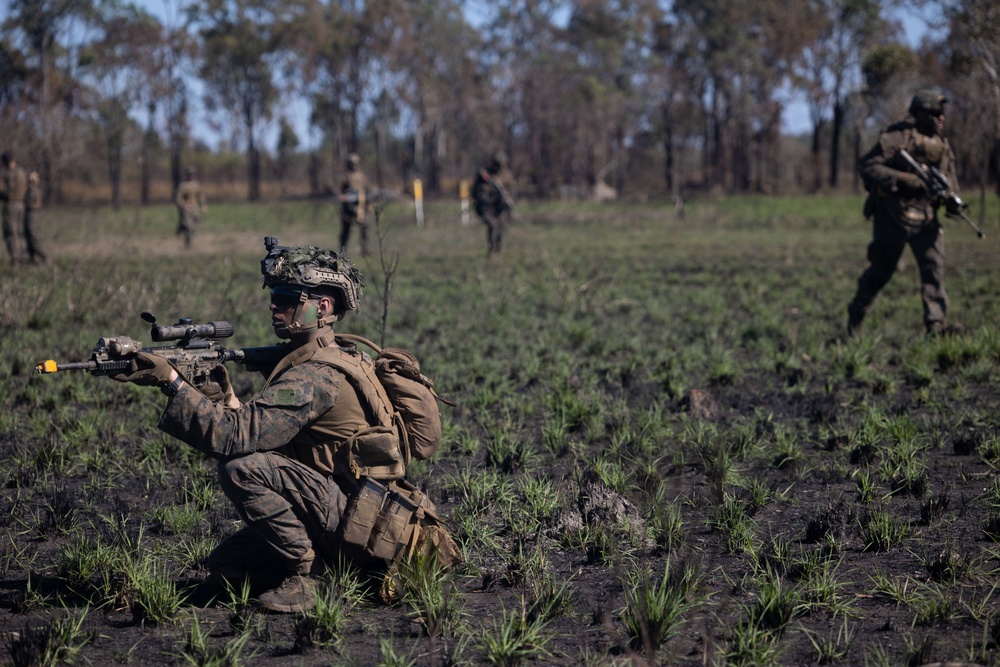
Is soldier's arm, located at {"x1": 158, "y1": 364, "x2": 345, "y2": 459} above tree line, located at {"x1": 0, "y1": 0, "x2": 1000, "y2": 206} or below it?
below

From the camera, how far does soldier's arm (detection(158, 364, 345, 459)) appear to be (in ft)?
12.3

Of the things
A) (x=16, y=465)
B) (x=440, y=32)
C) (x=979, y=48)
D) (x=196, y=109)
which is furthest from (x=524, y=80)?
(x=16, y=465)

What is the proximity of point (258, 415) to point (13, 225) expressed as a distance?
1472 centimetres

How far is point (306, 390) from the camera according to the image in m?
3.88

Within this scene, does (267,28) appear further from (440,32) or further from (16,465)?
(16,465)

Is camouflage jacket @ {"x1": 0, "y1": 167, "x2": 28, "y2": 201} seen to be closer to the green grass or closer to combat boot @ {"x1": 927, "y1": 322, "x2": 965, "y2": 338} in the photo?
the green grass

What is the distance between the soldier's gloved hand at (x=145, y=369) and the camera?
3.65 m

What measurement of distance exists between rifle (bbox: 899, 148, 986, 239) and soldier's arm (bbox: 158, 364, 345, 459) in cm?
673

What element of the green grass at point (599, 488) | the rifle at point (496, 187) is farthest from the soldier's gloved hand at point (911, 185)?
the rifle at point (496, 187)

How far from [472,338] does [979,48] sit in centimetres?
1509

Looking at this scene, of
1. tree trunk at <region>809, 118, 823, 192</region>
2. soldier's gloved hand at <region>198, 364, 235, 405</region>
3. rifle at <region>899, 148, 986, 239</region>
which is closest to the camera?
soldier's gloved hand at <region>198, 364, 235, 405</region>

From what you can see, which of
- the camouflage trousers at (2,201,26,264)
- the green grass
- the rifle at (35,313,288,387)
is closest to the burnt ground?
the green grass

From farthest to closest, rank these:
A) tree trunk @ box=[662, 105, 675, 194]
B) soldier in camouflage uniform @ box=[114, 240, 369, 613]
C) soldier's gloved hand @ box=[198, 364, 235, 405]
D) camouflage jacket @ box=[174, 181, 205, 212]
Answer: tree trunk @ box=[662, 105, 675, 194] → camouflage jacket @ box=[174, 181, 205, 212] → soldier's gloved hand @ box=[198, 364, 235, 405] → soldier in camouflage uniform @ box=[114, 240, 369, 613]

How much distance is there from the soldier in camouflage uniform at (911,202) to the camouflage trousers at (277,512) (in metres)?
6.62
